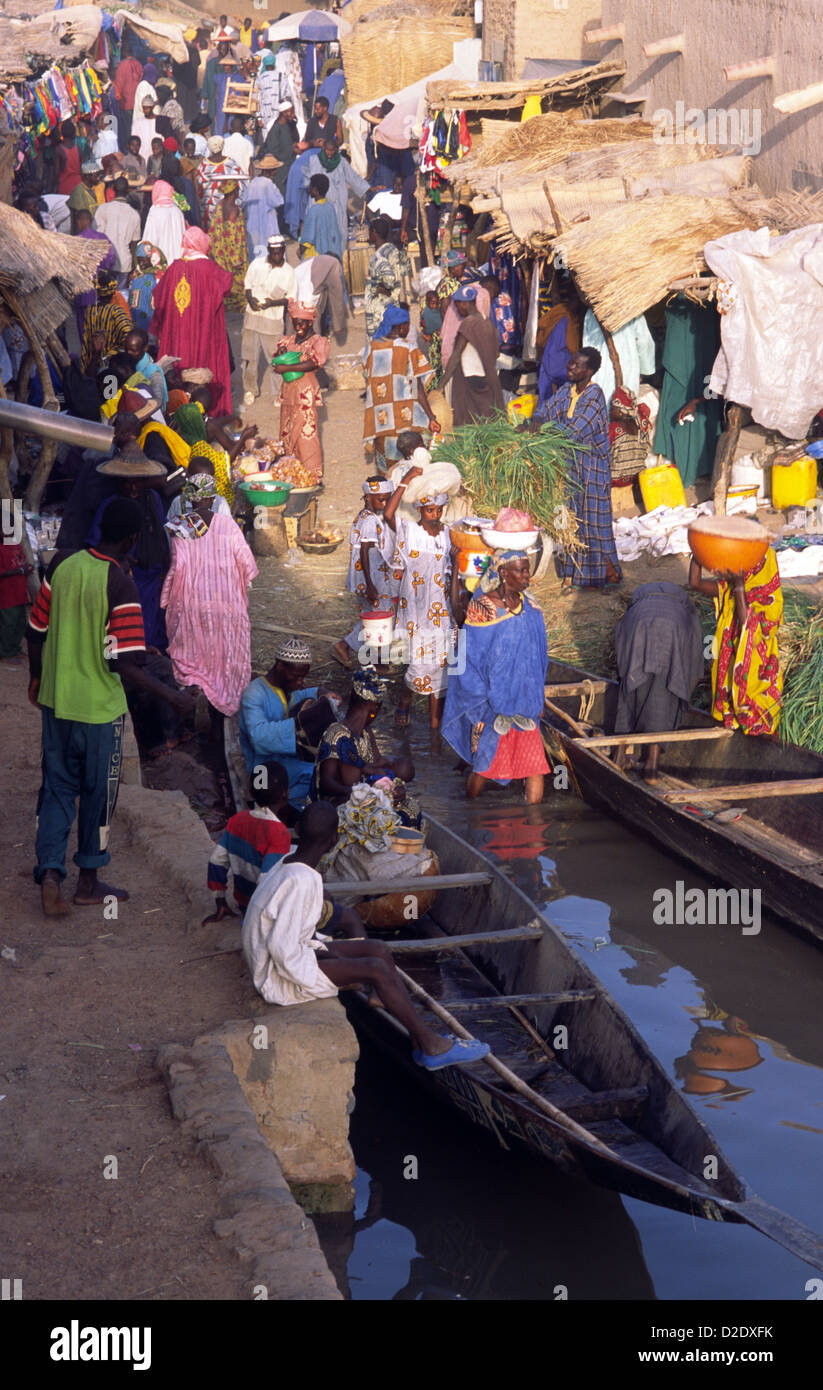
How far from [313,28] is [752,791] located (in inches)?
779

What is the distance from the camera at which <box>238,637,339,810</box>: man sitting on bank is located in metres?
7.32

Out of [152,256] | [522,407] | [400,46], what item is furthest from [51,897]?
[400,46]

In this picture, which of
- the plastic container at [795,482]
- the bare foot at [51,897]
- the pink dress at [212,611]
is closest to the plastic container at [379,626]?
the pink dress at [212,611]

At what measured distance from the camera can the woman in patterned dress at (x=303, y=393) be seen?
479 inches

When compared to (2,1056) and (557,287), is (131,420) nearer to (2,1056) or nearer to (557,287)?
(2,1056)

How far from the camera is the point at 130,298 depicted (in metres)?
15.0

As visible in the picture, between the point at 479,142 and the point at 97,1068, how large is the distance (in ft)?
42.2

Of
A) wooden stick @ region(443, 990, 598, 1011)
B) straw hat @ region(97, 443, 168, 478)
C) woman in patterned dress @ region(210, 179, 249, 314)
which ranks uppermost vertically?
woman in patterned dress @ region(210, 179, 249, 314)

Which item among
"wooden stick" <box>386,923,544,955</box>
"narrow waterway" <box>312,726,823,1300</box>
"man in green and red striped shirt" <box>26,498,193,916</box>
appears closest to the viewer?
"narrow waterway" <box>312,726,823,1300</box>

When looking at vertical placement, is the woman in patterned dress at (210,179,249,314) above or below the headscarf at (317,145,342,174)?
below

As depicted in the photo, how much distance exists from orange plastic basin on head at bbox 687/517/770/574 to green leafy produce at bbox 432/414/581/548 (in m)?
2.87

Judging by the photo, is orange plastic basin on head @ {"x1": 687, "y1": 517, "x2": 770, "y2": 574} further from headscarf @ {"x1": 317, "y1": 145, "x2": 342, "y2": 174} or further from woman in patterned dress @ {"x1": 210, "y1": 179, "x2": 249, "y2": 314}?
headscarf @ {"x1": 317, "y1": 145, "x2": 342, "y2": 174}

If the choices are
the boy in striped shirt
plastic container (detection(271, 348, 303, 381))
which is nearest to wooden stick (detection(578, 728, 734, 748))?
the boy in striped shirt

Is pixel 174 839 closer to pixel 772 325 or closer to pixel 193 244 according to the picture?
pixel 772 325
